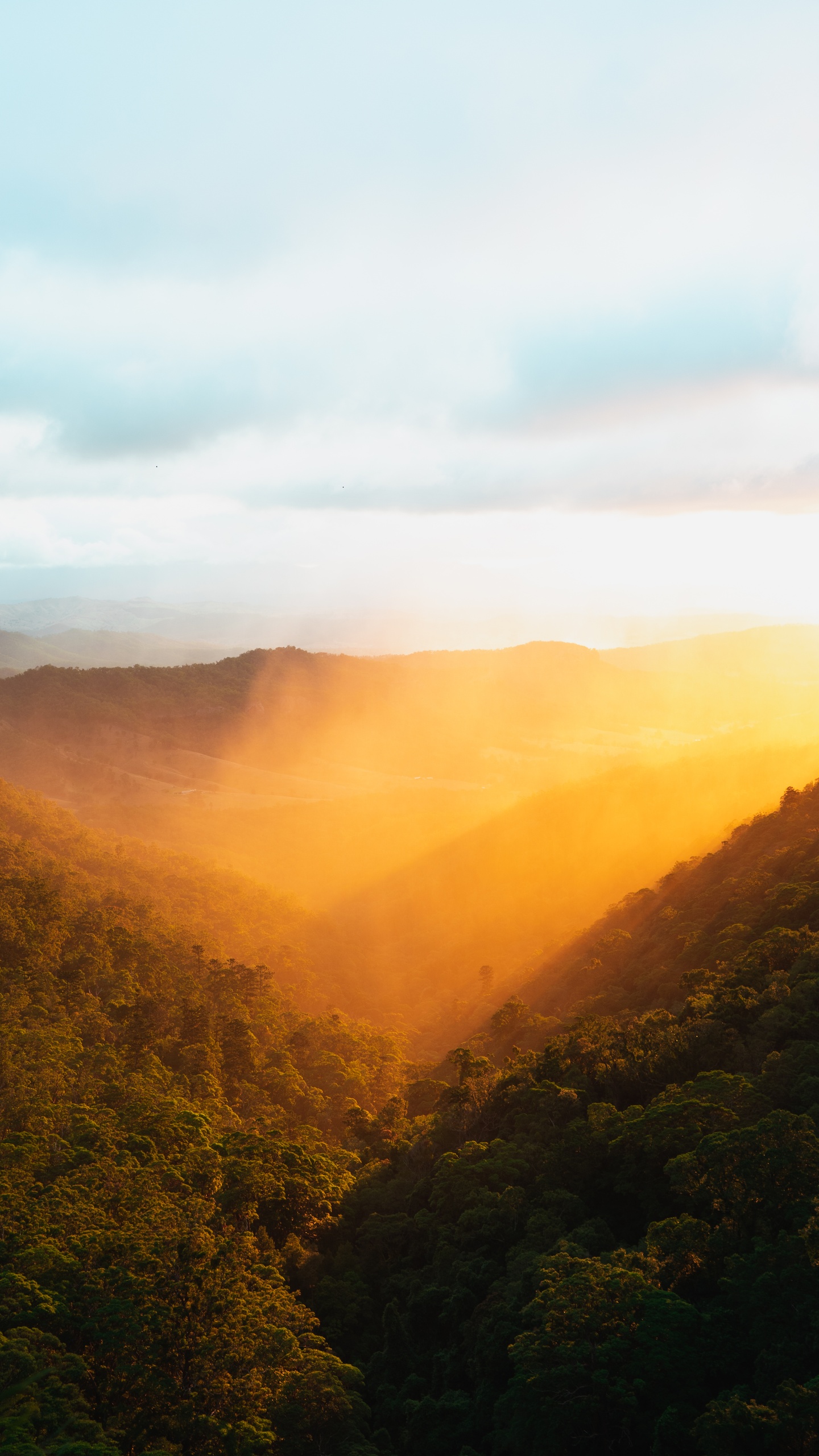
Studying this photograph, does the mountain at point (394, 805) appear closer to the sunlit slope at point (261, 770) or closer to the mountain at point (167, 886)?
the sunlit slope at point (261, 770)

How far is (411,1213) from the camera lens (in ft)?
120

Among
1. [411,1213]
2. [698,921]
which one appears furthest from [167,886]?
[411,1213]

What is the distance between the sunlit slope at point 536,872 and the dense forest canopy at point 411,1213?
2954 cm

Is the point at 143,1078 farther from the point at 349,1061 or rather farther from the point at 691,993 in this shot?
the point at 691,993

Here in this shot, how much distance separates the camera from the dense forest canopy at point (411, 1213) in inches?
829

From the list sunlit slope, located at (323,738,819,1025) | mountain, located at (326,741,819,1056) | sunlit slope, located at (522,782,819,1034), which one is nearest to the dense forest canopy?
sunlit slope, located at (522,782,819,1034)

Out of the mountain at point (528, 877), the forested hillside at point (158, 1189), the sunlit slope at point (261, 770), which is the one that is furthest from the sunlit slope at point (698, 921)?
the sunlit slope at point (261, 770)

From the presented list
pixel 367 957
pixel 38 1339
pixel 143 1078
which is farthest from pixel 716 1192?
pixel 367 957

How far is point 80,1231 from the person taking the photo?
26016mm

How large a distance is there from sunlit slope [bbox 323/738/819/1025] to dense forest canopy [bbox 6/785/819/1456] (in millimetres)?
29539

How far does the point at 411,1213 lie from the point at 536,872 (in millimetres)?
Answer: 65908

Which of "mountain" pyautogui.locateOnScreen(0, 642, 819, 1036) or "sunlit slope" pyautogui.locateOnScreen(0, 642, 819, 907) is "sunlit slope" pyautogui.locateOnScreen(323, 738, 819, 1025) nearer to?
"mountain" pyautogui.locateOnScreen(0, 642, 819, 1036)

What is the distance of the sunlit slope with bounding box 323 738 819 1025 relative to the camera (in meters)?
→ 85.9

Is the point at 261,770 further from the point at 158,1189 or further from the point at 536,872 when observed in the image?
the point at 158,1189
